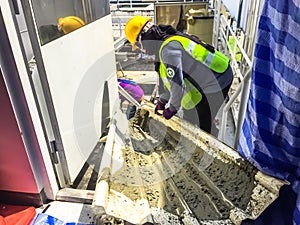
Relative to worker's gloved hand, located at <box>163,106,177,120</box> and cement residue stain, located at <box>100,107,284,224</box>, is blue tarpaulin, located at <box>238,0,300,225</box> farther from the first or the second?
worker's gloved hand, located at <box>163,106,177,120</box>

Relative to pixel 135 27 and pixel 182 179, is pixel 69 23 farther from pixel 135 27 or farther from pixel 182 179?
pixel 182 179

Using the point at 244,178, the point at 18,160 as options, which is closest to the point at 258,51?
the point at 244,178

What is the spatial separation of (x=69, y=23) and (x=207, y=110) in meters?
1.22

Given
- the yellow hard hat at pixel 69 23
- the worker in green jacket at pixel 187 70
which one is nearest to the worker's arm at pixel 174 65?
the worker in green jacket at pixel 187 70

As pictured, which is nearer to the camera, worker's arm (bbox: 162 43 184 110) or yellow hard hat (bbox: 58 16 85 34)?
yellow hard hat (bbox: 58 16 85 34)

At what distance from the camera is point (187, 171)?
1.58m

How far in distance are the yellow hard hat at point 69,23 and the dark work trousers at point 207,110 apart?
1.06 m

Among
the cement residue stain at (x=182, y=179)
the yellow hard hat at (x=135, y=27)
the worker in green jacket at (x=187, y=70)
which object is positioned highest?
the yellow hard hat at (x=135, y=27)

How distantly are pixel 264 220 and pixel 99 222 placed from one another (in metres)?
0.73

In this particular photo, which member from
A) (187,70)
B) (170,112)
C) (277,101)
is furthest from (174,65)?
A: (277,101)

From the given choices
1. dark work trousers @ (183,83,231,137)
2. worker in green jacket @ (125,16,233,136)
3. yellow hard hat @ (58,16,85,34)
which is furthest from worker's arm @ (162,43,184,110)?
yellow hard hat @ (58,16,85,34)

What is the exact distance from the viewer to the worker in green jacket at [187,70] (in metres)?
1.81

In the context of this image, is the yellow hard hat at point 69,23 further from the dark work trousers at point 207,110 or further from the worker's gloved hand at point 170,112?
the dark work trousers at point 207,110

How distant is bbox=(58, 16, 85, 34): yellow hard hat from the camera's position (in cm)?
135
